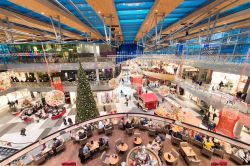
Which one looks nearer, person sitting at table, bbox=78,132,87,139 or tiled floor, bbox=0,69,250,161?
person sitting at table, bbox=78,132,87,139

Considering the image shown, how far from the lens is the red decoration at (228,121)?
672cm

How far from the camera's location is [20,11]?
504 cm

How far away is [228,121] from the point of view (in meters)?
7.04

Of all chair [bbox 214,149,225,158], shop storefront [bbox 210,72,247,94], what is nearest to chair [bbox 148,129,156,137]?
chair [bbox 214,149,225,158]

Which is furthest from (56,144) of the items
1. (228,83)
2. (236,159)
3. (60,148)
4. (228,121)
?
(228,83)

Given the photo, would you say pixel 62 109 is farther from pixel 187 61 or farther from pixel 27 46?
pixel 187 61

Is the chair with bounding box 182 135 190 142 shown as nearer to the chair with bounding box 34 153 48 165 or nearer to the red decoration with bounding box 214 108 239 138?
the red decoration with bounding box 214 108 239 138

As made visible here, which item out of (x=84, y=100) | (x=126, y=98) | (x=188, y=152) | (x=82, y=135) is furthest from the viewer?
(x=126, y=98)

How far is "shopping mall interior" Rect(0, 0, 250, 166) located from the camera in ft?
15.7

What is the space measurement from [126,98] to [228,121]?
1469 cm

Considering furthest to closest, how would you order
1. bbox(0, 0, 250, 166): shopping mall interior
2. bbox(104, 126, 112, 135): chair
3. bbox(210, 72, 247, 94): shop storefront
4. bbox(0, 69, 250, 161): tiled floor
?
bbox(210, 72, 247, 94): shop storefront < bbox(0, 69, 250, 161): tiled floor < bbox(104, 126, 112, 135): chair < bbox(0, 0, 250, 166): shopping mall interior

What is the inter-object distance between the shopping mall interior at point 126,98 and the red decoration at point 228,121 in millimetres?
51

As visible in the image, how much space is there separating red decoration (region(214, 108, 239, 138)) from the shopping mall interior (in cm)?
5

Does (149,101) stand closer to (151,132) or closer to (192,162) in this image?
(151,132)
